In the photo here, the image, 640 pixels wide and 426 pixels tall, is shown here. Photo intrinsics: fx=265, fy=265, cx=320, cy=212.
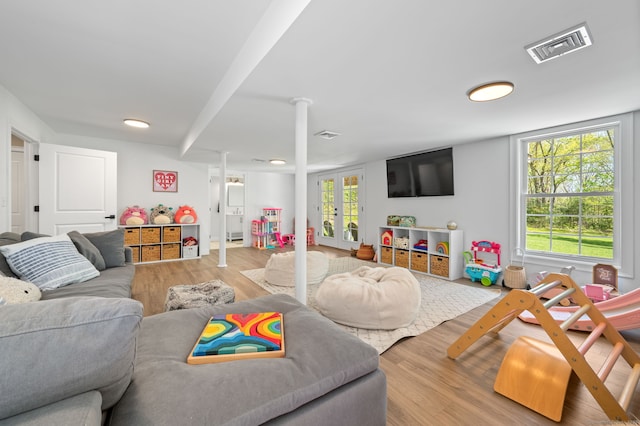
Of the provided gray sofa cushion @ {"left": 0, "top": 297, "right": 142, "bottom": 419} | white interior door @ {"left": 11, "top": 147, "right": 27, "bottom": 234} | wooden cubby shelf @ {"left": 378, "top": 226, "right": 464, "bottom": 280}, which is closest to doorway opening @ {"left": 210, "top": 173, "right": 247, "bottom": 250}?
white interior door @ {"left": 11, "top": 147, "right": 27, "bottom": 234}

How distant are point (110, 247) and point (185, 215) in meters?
2.60

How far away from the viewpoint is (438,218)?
4.65 meters

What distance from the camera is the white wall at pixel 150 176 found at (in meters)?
4.89

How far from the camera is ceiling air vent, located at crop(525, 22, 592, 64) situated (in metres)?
1.53

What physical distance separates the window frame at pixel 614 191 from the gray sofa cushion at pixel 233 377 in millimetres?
3518

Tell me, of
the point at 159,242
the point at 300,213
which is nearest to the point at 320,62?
the point at 300,213

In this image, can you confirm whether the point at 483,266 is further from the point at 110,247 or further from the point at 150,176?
the point at 150,176

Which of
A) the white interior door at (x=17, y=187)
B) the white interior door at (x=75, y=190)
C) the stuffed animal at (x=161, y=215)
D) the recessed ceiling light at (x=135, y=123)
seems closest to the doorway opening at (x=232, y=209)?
the stuffed animal at (x=161, y=215)

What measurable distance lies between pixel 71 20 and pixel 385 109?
8.30 feet

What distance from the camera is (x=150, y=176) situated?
5242 mm

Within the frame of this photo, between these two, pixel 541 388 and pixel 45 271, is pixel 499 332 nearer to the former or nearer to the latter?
pixel 541 388

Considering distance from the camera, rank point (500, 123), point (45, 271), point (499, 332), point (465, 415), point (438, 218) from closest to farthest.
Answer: point (465, 415) → point (45, 271) → point (499, 332) → point (500, 123) → point (438, 218)

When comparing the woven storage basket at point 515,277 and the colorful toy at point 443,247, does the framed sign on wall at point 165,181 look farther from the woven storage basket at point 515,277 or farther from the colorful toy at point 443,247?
the woven storage basket at point 515,277

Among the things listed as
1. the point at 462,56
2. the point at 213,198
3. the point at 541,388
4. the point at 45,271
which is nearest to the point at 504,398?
the point at 541,388
